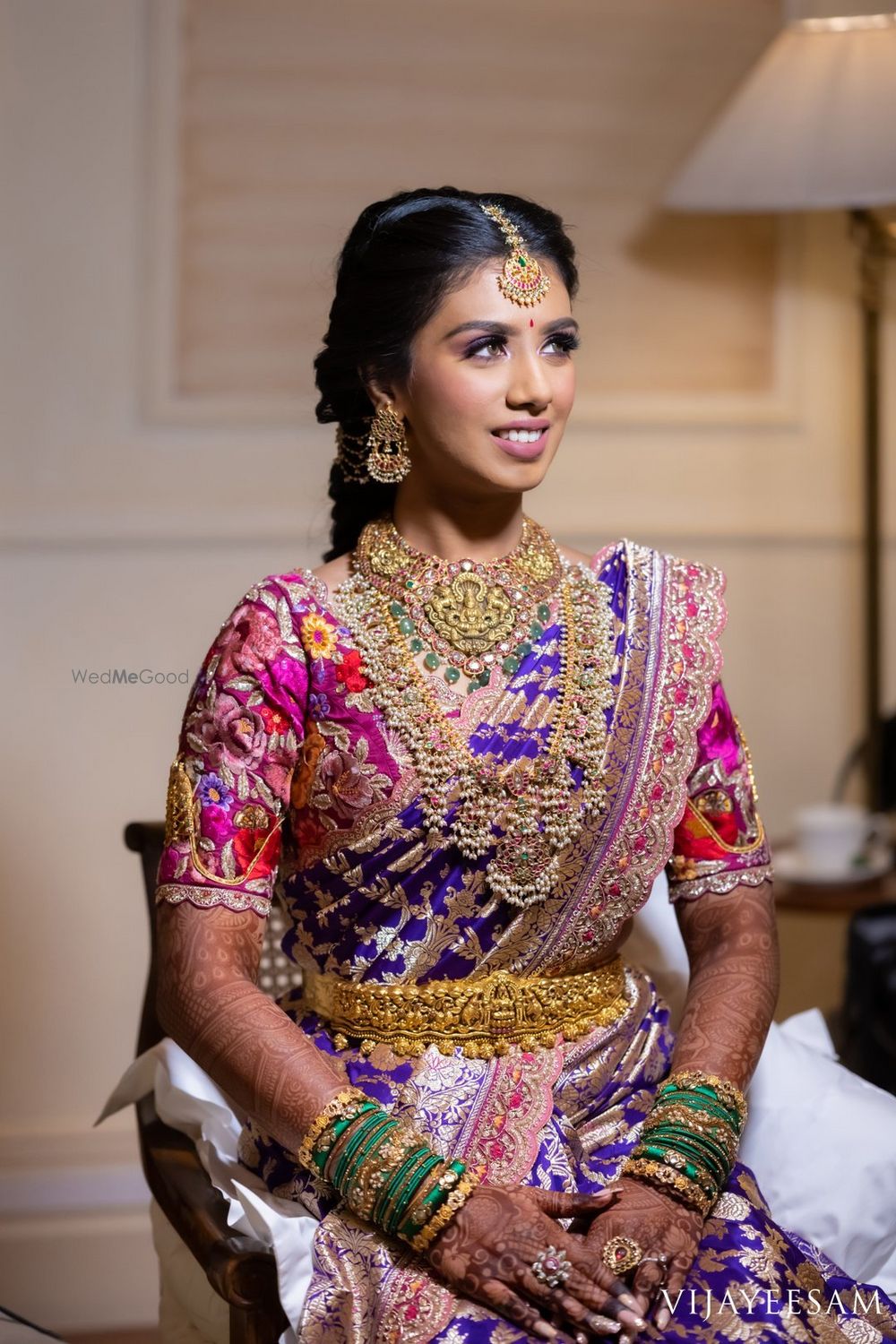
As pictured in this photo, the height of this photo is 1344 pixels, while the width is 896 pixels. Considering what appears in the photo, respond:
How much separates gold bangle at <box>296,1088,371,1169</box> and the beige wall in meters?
1.39

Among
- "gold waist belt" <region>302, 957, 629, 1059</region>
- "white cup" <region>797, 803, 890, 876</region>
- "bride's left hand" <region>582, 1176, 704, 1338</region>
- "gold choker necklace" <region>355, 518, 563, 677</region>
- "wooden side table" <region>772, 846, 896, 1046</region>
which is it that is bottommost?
"wooden side table" <region>772, 846, 896, 1046</region>

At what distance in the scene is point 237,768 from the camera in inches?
59.3

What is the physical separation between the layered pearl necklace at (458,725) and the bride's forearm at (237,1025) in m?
0.23

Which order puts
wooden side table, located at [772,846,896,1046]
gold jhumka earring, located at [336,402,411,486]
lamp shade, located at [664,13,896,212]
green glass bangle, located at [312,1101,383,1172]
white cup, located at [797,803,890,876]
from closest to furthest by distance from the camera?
→ green glass bangle, located at [312,1101,383,1172] → gold jhumka earring, located at [336,402,411,486] → lamp shade, located at [664,13,896,212] → white cup, located at [797,803,890,876] → wooden side table, located at [772,846,896,1046]

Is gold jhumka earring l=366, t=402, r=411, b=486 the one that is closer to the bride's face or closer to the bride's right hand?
the bride's face

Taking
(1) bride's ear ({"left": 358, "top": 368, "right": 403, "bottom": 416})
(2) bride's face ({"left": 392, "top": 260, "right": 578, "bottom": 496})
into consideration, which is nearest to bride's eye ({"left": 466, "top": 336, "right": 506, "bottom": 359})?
(2) bride's face ({"left": 392, "top": 260, "right": 578, "bottom": 496})

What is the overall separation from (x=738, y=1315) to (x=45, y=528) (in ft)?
5.97

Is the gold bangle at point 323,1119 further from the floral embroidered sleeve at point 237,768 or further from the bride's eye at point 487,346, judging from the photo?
the bride's eye at point 487,346

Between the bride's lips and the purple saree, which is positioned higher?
the bride's lips

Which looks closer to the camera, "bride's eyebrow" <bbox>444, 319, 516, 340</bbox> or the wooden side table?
"bride's eyebrow" <bbox>444, 319, 516, 340</bbox>

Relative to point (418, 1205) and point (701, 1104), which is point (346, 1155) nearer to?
point (418, 1205)

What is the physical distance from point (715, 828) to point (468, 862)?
293 mm

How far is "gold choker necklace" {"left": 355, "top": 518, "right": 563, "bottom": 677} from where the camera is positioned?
1.59 m

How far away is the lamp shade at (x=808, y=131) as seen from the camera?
2.58 metres
